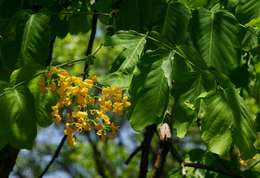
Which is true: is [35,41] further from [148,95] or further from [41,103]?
[148,95]

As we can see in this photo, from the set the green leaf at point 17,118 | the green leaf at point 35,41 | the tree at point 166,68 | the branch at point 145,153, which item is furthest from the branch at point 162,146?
the green leaf at point 17,118

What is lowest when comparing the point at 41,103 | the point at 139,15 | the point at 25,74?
the point at 41,103

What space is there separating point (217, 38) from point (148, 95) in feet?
1.32

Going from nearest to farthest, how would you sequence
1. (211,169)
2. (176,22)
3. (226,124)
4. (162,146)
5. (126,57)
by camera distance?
(226,124) → (126,57) → (176,22) → (211,169) → (162,146)

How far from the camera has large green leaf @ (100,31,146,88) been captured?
6.64 feet

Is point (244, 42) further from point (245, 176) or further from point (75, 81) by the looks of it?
point (245, 176)

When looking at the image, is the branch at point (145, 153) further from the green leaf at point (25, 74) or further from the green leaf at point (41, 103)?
the green leaf at point (25, 74)

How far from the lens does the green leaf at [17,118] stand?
1958mm

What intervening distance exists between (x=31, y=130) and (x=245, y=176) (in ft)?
4.54

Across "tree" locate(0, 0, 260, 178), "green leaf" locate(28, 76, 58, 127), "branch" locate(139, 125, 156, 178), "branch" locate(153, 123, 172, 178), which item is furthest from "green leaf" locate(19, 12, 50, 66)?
"branch" locate(139, 125, 156, 178)

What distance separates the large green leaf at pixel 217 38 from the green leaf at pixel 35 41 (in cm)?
58

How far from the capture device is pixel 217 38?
2111mm

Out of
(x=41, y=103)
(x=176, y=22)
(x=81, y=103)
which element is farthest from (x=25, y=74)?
(x=176, y=22)

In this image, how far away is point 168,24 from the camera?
2213 mm
